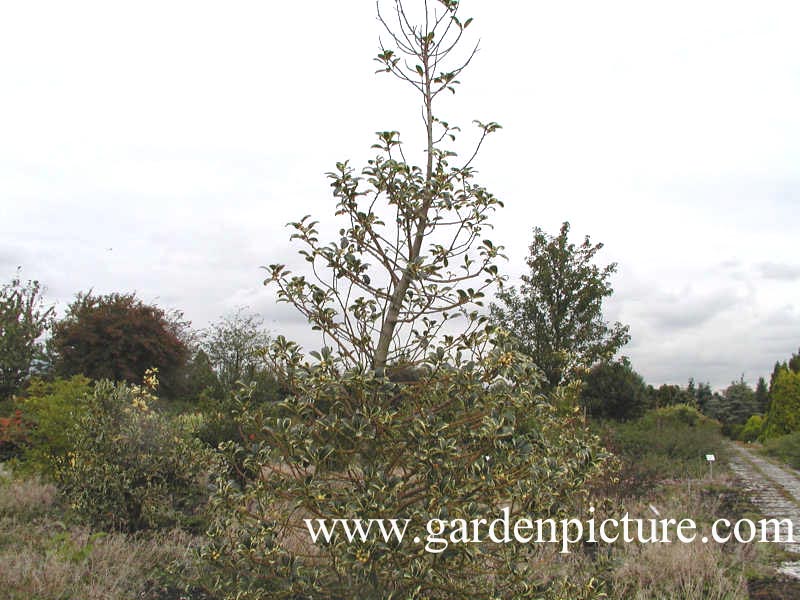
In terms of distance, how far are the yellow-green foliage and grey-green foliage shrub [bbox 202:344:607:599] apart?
18.6 metres

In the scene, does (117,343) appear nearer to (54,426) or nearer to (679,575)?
(54,426)

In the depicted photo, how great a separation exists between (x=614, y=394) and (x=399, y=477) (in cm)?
1848

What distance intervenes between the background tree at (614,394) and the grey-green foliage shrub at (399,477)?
16.7 m

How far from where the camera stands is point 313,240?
9.43 ft

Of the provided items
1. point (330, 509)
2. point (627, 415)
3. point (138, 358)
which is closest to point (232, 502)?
point (330, 509)

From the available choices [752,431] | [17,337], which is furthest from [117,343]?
[752,431]

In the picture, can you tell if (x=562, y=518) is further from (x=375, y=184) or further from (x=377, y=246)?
(x=375, y=184)

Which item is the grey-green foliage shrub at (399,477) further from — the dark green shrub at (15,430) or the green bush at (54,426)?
the dark green shrub at (15,430)

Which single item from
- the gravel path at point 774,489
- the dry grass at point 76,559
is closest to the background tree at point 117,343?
the dry grass at point 76,559

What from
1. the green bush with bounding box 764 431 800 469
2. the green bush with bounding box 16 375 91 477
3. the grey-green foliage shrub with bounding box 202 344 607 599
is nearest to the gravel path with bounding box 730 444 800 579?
the green bush with bounding box 764 431 800 469

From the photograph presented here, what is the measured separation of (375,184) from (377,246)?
0.30m

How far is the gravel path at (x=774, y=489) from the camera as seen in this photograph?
592 cm

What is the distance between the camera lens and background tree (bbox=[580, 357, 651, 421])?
1908 cm

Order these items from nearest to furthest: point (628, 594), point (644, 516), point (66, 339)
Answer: point (628, 594), point (644, 516), point (66, 339)
